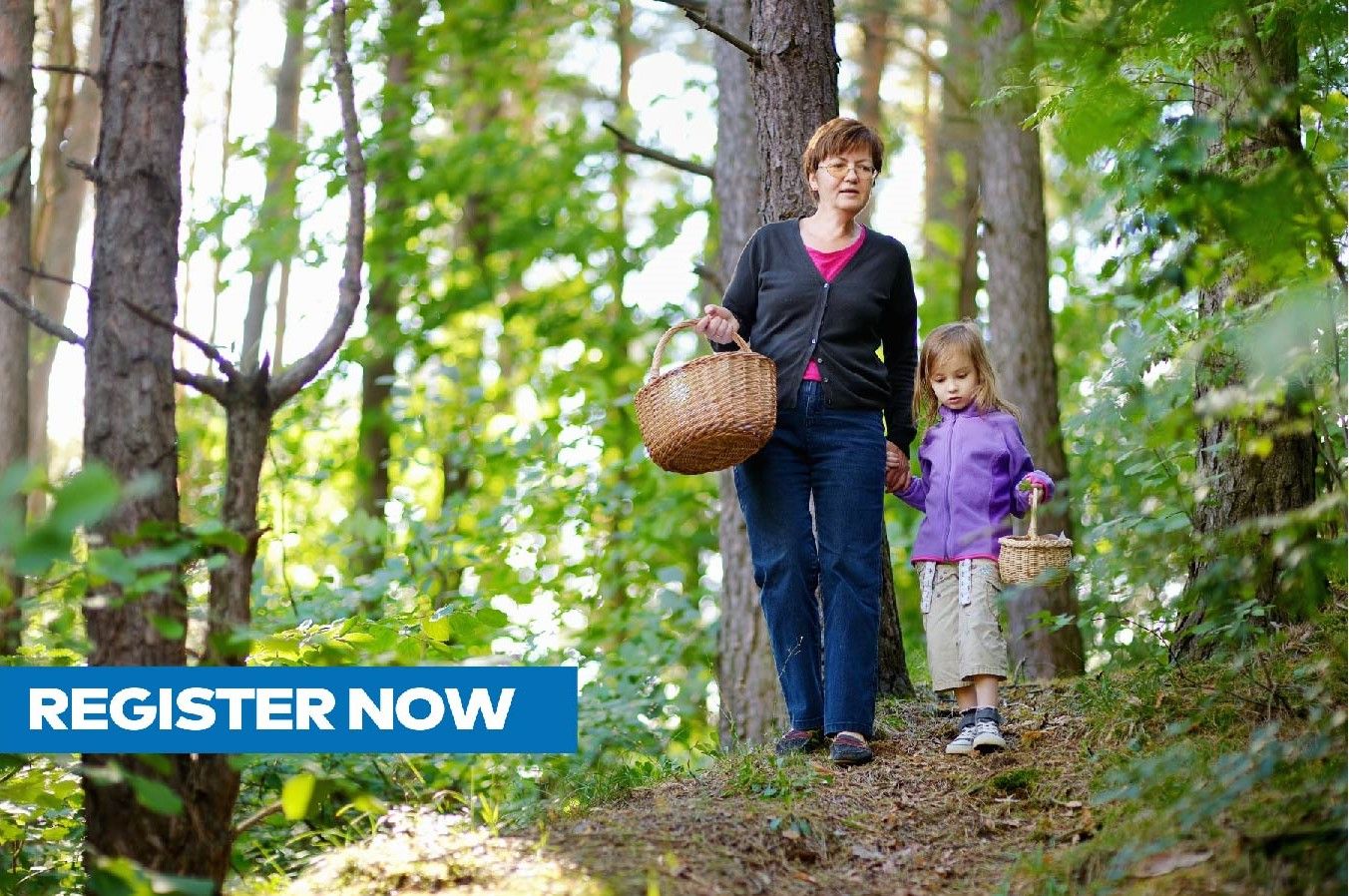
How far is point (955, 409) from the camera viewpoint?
4.87 metres

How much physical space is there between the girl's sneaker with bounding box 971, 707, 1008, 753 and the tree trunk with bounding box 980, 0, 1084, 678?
3563mm

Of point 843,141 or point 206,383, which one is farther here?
point 843,141

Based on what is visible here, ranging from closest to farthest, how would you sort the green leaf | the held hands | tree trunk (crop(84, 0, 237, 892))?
1. the green leaf
2. tree trunk (crop(84, 0, 237, 892))
3. the held hands

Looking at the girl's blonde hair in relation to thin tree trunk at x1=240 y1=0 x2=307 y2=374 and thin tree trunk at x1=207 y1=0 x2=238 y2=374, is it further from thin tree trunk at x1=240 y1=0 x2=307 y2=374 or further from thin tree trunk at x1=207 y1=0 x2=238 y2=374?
thin tree trunk at x1=207 y1=0 x2=238 y2=374

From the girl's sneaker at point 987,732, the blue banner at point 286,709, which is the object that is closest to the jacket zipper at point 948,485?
the girl's sneaker at point 987,732

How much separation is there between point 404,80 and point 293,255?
224cm

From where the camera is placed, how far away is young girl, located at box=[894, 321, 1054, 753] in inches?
183

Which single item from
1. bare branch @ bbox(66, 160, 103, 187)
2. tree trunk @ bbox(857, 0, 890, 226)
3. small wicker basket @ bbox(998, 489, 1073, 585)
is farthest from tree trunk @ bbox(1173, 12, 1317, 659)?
tree trunk @ bbox(857, 0, 890, 226)

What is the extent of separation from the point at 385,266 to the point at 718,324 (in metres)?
9.13

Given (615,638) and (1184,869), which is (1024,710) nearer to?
(1184,869)

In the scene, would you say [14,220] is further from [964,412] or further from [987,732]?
[987,732]

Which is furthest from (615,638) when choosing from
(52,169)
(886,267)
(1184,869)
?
(1184,869)

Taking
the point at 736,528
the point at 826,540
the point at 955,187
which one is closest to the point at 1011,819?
the point at 826,540

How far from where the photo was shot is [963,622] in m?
4.66
